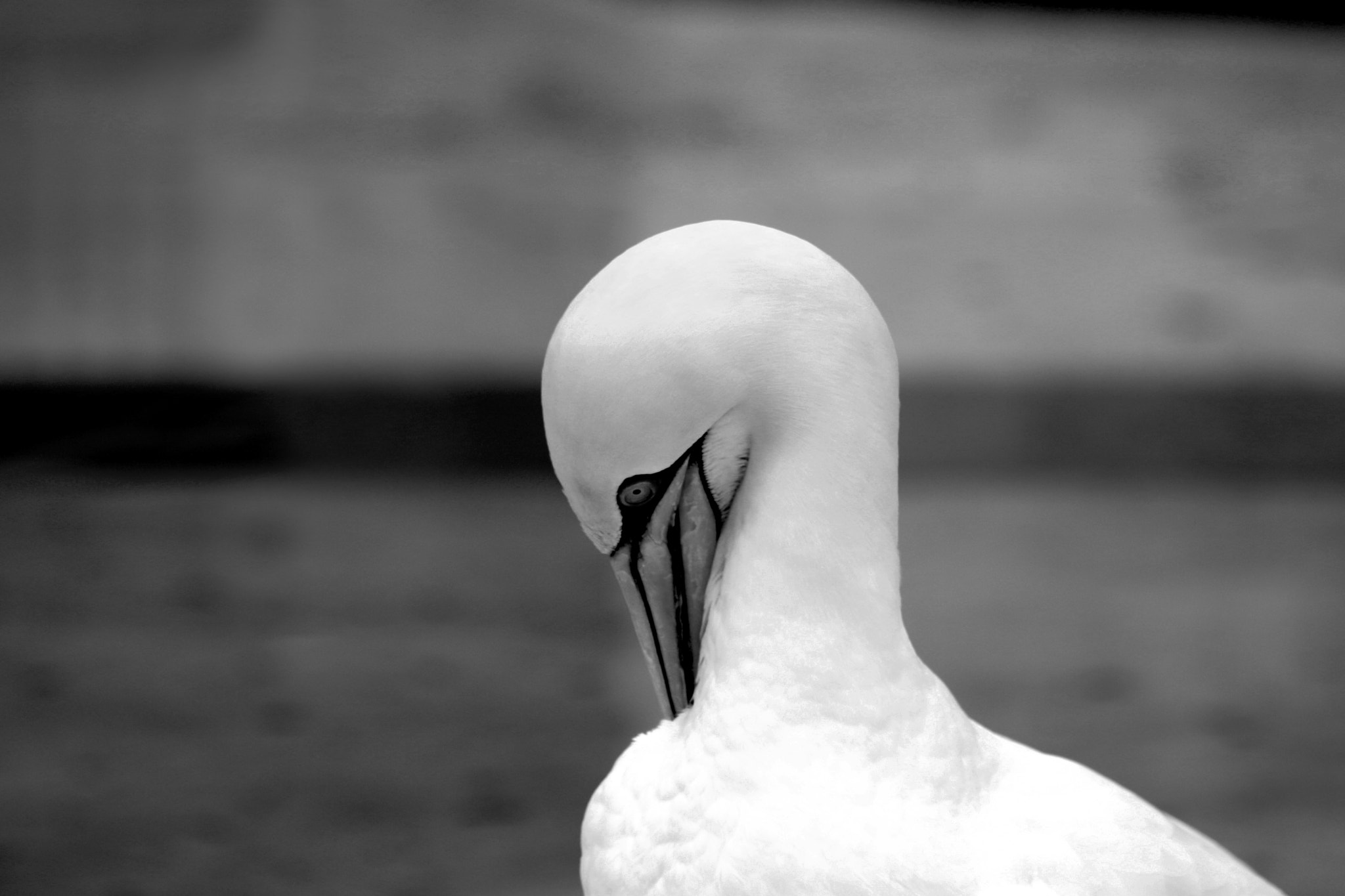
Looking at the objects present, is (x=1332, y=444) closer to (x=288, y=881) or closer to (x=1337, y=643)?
(x=1337, y=643)

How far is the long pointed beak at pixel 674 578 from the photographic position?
0.66 m

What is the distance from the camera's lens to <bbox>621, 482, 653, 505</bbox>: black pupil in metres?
0.64

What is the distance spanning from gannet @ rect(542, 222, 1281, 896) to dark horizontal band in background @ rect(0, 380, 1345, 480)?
3.48 ft

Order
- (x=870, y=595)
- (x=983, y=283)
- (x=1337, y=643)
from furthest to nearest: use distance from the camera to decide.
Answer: (x=1337, y=643) → (x=983, y=283) → (x=870, y=595)

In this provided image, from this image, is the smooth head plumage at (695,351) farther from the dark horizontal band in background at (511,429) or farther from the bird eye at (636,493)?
the dark horizontal band in background at (511,429)

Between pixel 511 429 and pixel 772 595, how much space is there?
1.21 meters

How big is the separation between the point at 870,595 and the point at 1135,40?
136 cm

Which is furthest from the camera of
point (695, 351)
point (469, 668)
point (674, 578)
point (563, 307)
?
point (469, 668)

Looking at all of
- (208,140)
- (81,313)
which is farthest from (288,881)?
(208,140)

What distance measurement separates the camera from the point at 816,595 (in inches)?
25.5

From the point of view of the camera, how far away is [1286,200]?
1759 mm

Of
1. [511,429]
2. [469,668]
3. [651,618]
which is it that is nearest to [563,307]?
[511,429]

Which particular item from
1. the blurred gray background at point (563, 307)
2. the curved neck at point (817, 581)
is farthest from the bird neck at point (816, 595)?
the blurred gray background at point (563, 307)

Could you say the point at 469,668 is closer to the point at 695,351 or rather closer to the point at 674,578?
the point at 674,578
